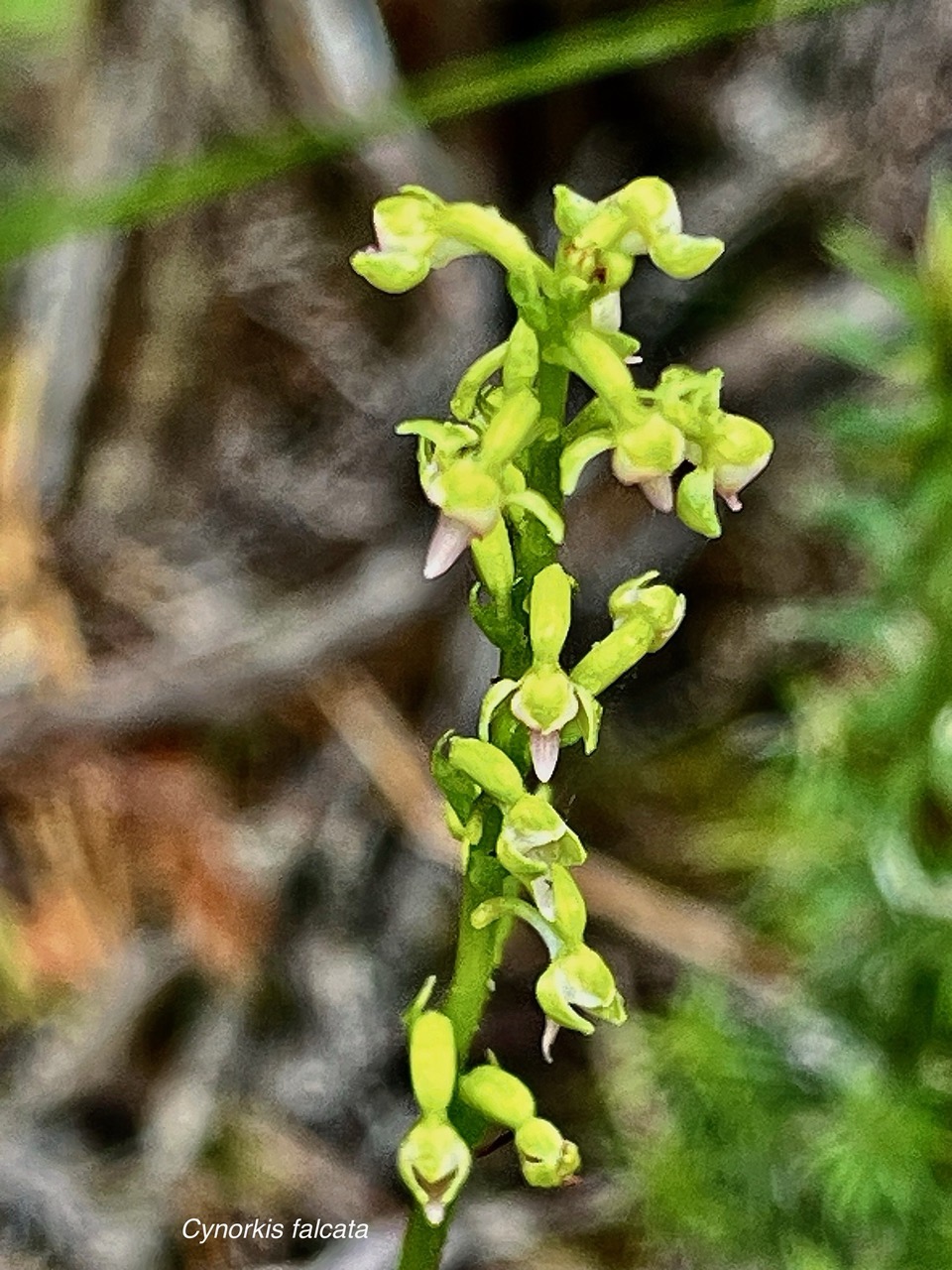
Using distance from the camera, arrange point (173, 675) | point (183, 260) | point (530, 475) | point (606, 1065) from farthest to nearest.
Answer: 1. point (183, 260)
2. point (173, 675)
3. point (606, 1065)
4. point (530, 475)

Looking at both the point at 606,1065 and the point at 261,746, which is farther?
the point at 261,746

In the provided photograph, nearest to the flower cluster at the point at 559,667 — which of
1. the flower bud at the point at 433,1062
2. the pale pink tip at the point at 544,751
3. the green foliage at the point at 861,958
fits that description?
the pale pink tip at the point at 544,751

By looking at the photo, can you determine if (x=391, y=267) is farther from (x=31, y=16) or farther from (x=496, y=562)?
(x=31, y=16)

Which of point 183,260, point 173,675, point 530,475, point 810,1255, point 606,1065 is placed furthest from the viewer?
point 183,260

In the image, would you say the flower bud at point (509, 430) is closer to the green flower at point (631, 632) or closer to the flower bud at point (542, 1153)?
the green flower at point (631, 632)

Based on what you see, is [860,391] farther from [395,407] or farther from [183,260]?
[183,260]

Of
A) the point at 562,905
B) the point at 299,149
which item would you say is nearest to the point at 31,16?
the point at 299,149

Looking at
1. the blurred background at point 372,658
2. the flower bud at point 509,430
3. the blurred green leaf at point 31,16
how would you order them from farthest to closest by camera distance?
the blurred background at point 372,658 → the blurred green leaf at point 31,16 → the flower bud at point 509,430

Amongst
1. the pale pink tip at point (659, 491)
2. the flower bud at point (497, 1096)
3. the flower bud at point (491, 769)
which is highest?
the pale pink tip at point (659, 491)

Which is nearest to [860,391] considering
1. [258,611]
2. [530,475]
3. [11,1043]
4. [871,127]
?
[871,127]

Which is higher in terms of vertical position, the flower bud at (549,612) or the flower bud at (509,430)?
the flower bud at (509,430)
